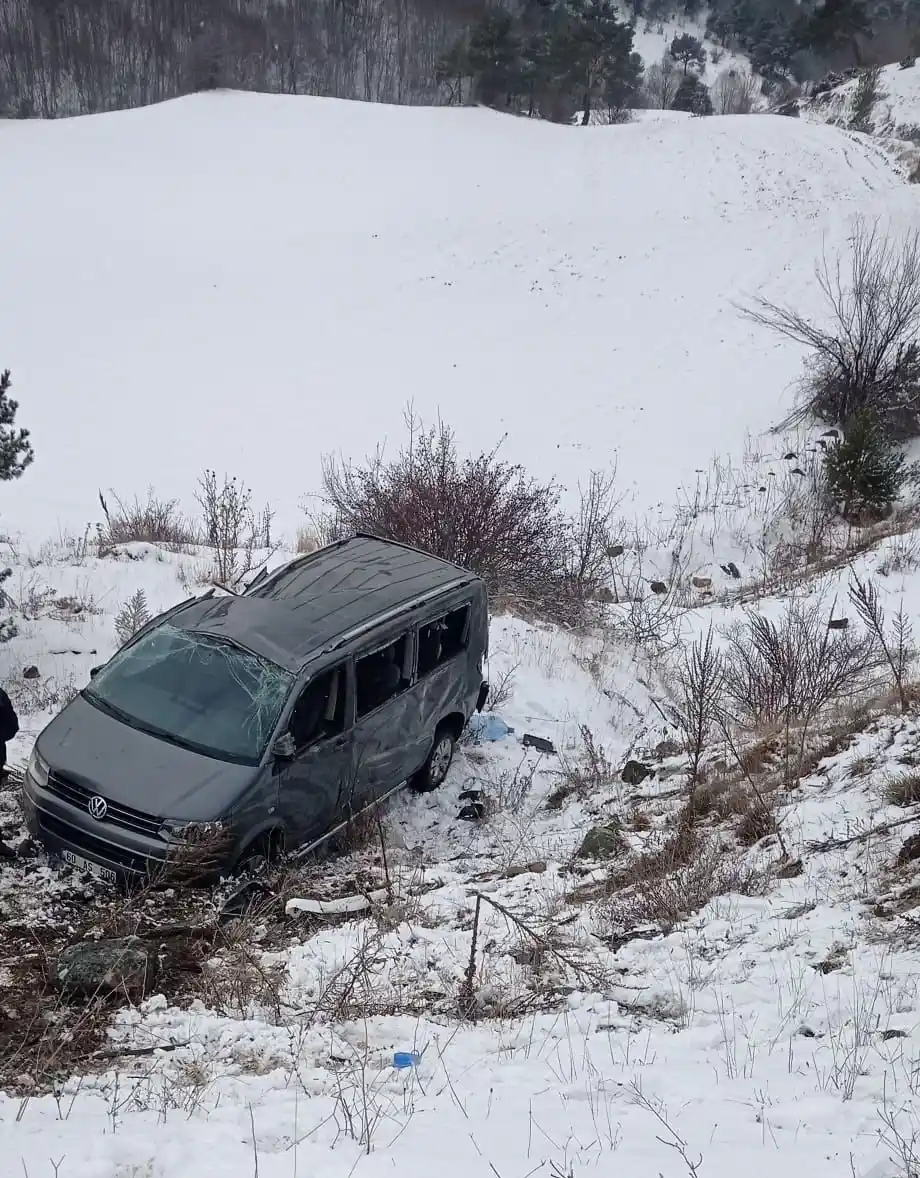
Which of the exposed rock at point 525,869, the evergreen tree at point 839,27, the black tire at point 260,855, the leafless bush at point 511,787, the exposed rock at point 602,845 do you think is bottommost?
the leafless bush at point 511,787

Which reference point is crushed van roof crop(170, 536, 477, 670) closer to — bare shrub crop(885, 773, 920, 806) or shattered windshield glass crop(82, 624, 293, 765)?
shattered windshield glass crop(82, 624, 293, 765)

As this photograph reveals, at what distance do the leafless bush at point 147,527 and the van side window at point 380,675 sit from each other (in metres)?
6.20

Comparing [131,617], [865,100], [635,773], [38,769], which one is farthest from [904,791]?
[865,100]

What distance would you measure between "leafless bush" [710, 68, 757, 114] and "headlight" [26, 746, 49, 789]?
2500 inches

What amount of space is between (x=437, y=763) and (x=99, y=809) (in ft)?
10.2

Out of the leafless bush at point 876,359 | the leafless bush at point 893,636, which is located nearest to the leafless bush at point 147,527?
the leafless bush at point 893,636

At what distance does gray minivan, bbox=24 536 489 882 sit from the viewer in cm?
597

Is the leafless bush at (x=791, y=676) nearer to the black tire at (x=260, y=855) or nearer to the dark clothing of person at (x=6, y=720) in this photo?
the black tire at (x=260, y=855)

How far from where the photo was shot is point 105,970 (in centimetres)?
502

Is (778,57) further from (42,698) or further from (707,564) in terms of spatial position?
(42,698)

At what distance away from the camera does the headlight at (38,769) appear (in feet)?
20.4

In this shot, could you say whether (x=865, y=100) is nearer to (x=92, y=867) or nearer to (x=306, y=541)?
(x=306, y=541)

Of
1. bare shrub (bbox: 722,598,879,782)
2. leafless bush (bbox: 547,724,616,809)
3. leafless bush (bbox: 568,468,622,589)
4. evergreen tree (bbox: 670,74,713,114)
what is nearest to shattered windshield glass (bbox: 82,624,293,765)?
leafless bush (bbox: 547,724,616,809)

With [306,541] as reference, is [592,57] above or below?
above
